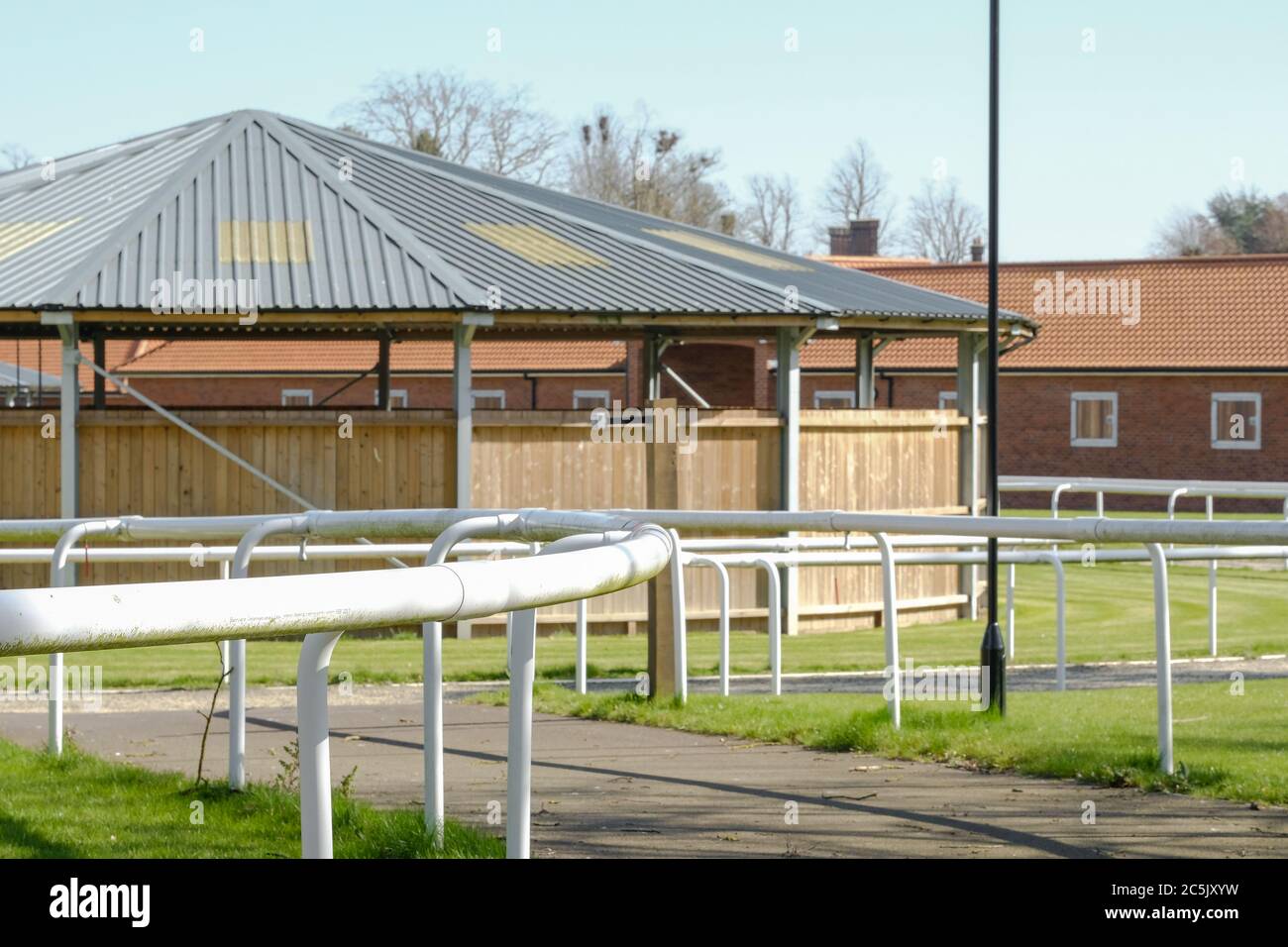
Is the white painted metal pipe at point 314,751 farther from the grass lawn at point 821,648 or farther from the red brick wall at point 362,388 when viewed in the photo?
the red brick wall at point 362,388

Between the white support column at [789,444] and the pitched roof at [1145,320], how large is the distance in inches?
817

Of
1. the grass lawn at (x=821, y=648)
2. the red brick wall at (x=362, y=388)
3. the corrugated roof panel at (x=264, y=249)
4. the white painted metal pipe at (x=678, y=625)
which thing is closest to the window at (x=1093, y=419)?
the red brick wall at (x=362, y=388)

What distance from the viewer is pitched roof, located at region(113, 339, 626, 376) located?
40.7 metres

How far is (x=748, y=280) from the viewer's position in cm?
2023

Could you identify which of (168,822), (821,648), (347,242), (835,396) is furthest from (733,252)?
(168,822)

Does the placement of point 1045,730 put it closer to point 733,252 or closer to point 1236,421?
point 733,252

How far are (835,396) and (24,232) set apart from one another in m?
23.9

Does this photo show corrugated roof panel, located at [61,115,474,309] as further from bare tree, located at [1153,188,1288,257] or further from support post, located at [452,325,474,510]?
bare tree, located at [1153,188,1288,257]

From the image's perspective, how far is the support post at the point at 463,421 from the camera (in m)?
18.1

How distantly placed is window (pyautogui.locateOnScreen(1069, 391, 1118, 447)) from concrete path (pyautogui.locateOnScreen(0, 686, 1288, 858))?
33.2m

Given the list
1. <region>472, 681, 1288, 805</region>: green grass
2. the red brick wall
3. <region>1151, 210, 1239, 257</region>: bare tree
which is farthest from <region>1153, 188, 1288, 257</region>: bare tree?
<region>472, 681, 1288, 805</region>: green grass

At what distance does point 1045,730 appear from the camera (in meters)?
8.02
